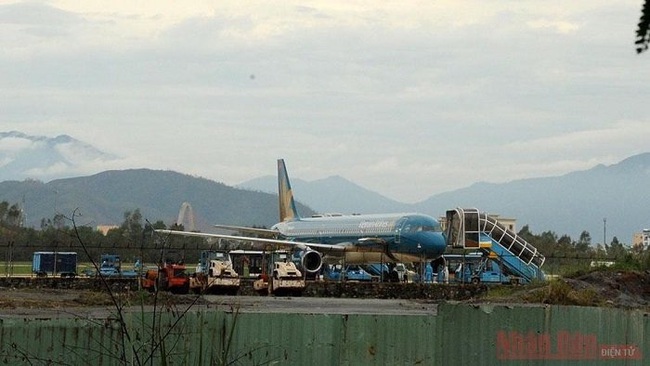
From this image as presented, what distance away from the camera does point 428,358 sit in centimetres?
2159

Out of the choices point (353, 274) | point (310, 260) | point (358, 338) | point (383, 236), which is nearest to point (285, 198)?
point (353, 274)

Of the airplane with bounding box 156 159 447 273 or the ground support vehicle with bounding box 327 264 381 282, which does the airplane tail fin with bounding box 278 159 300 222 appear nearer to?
the ground support vehicle with bounding box 327 264 381 282

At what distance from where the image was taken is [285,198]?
8738 centimetres

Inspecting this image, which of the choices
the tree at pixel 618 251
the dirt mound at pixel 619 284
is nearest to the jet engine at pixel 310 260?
the tree at pixel 618 251

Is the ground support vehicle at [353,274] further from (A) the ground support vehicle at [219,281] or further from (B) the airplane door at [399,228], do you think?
(A) the ground support vehicle at [219,281]

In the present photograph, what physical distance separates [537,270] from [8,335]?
4886cm

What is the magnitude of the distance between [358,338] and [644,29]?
14948 mm

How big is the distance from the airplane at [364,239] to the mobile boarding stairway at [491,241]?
3770 mm

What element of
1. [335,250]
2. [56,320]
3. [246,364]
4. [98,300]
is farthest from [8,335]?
[335,250]

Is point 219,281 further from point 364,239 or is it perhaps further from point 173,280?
point 364,239

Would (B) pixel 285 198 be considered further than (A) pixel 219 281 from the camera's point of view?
Yes

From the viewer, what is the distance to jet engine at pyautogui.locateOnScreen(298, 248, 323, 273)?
198 ft

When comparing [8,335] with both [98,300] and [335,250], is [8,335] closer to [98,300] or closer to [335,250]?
[98,300]

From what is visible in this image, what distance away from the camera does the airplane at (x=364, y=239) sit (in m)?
61.3
